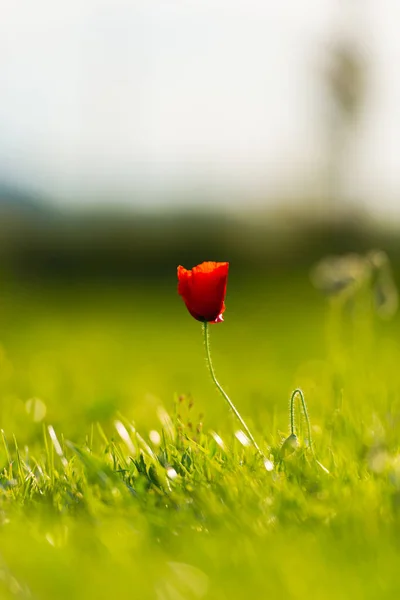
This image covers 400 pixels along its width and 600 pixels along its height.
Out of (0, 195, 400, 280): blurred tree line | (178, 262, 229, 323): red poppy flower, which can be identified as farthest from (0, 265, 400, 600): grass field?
(0, 195, 400, 280): blurred tree line

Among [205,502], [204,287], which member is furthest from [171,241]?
[205,502]

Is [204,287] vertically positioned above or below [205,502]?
above

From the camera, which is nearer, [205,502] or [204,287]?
[205,502]

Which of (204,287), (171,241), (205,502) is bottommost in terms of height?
(171,241)

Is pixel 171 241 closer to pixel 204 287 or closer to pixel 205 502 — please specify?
pixel 204 287

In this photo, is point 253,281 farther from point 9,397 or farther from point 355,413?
point 355,413

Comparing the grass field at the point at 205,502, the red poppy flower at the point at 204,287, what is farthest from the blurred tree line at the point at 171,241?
the red poppy flower at the point at 204,287

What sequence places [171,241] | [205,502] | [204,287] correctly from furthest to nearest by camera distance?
1. [171,241]
2. [204,287]
3. [205,502]

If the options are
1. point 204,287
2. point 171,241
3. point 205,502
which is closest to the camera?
point 205,502

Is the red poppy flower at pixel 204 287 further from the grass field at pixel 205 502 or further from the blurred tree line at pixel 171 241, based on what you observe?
the blurred tree line at pixel 171 241
